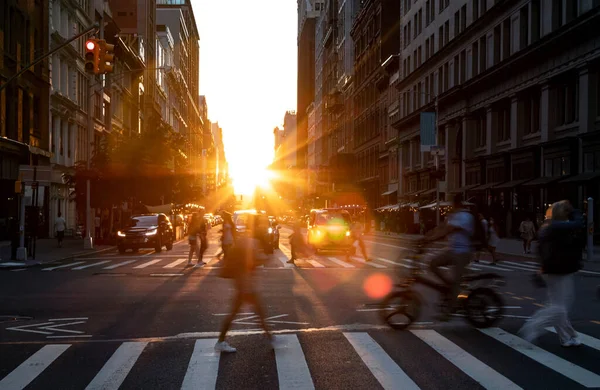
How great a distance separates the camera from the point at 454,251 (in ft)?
36.9

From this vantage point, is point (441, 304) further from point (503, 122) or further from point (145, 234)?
point (503, 122)

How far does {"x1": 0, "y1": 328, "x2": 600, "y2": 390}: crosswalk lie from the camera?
805 cm

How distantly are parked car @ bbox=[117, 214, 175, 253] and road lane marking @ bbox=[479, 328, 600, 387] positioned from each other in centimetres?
2673

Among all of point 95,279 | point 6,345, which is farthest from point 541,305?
point 95,279

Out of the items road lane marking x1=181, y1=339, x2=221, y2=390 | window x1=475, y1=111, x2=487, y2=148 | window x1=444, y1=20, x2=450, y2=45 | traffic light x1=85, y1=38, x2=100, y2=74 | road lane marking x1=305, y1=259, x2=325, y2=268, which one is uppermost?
window x1=444, y1=20, x2=450, y2=45

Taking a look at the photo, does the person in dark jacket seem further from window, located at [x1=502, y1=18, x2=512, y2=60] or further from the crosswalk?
window, located at [x1=502, y1=18, x2=512, y2=60]

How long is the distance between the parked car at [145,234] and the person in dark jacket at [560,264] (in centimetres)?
2820

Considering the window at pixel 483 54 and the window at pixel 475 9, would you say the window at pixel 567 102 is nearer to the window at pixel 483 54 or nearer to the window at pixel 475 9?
the window at pixel 483 54

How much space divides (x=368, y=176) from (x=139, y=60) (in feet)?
108

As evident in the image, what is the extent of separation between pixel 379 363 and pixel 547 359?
2.06 metres

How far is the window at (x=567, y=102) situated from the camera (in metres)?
41.0

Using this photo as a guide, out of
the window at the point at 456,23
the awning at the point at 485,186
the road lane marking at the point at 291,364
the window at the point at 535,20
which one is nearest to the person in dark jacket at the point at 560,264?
the road lane marking at the point at 291,364

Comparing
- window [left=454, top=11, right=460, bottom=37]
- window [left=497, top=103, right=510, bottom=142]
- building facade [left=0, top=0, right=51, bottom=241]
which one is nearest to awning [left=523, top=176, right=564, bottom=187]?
window [left=497, top=103, right=510, bottom=142]

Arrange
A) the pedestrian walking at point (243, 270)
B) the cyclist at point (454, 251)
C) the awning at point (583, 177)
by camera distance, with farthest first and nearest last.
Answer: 1. the awning at point (583, 177)
2. the cyclist at point (454, 251)
3. the pedestrian walking at point (243, 270)
